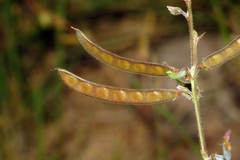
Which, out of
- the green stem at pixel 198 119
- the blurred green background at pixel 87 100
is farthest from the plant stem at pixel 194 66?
the blurred green background at pixel 87 100

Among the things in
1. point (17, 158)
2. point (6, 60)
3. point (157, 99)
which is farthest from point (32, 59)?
point (157, 99)

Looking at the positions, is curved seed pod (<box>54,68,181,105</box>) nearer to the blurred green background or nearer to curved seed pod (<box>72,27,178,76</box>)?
curved seed pod (<box>72,27,178,76</box>)

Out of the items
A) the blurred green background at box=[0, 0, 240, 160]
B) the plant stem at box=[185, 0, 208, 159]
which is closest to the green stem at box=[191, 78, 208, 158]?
the plant stem at box=[185, 0, 208, 159]

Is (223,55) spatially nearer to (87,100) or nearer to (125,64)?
(125,64)

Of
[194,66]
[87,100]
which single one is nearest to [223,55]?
[194,66]

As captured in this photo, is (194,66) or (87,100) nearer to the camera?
(194,66)

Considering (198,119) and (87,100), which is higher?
(87,100)

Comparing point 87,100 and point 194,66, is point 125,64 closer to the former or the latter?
point 194,66
